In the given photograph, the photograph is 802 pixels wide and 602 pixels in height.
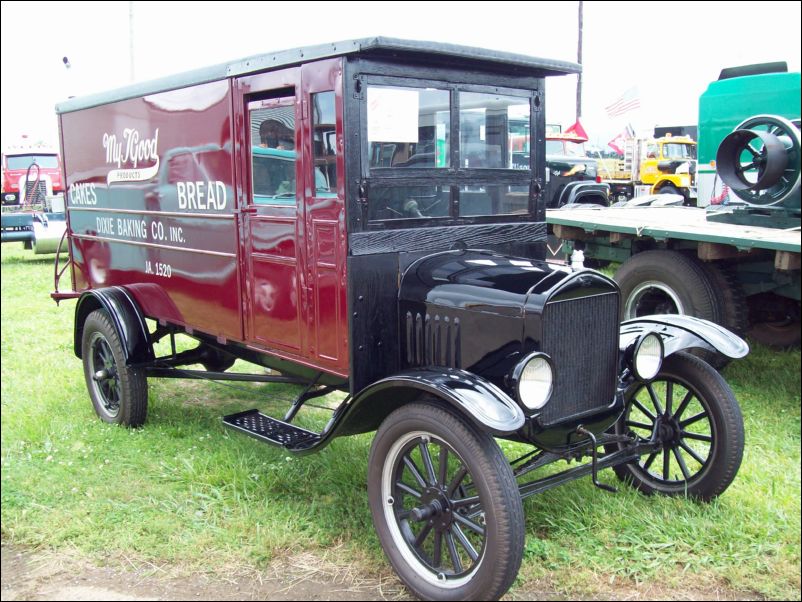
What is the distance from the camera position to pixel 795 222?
465 cm

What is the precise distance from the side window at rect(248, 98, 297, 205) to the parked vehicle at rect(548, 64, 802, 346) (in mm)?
2689

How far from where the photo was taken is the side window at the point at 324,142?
3.55 m

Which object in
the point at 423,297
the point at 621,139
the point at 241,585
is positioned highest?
the point at 621,139

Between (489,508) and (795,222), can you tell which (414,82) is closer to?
(489,508)

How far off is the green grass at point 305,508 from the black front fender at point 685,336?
762mm

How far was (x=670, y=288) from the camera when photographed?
19.1ft

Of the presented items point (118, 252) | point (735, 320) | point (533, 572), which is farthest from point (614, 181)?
point (533, 572)

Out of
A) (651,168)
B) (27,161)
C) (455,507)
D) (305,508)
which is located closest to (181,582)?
(305,508)

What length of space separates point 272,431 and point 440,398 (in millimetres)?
1296

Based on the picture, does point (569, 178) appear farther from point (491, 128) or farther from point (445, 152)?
point (445, 152)

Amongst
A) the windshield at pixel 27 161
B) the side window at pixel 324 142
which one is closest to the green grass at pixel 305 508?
the side window at pixel 324 142

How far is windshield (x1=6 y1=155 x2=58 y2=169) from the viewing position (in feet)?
63.2

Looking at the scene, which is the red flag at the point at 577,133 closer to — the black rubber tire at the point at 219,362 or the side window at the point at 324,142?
the black rubber tire at the point at 219,362

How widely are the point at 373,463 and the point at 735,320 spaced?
3.47m
